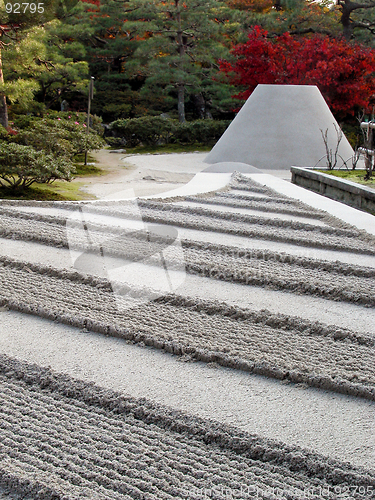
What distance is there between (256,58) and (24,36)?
182 inches

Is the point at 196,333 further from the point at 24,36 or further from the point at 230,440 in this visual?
the point at 24,36

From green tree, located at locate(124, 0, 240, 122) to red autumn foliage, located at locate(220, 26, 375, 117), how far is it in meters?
2.54

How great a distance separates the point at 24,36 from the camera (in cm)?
780

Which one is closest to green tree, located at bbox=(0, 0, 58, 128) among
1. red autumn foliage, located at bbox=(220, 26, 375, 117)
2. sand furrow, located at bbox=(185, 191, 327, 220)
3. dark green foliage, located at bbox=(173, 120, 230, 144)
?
red autumn foliage, located at bbox=(220, 26, 375, 117)

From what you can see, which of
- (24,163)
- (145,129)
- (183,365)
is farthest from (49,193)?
(145,129)

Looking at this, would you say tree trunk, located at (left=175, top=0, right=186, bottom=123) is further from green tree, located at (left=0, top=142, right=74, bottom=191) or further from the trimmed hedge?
green tree, located at (left=0, top=142, right=74, bottom=191)

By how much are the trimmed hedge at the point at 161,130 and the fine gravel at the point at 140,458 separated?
10.9 m

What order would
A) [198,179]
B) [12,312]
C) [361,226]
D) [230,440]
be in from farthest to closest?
[198,179], [361,226], [12,312], [230,440]

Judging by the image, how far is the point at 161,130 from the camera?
11531 mm

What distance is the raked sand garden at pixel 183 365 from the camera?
2.85ft

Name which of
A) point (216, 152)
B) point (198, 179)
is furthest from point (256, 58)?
A: point (198, 179)

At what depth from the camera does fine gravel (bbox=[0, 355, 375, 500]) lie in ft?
2.71

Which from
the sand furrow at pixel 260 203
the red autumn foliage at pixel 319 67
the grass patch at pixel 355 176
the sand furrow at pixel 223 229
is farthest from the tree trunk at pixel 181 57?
the sand furrow at pixel 223 229

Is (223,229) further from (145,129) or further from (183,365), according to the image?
(145,129)
